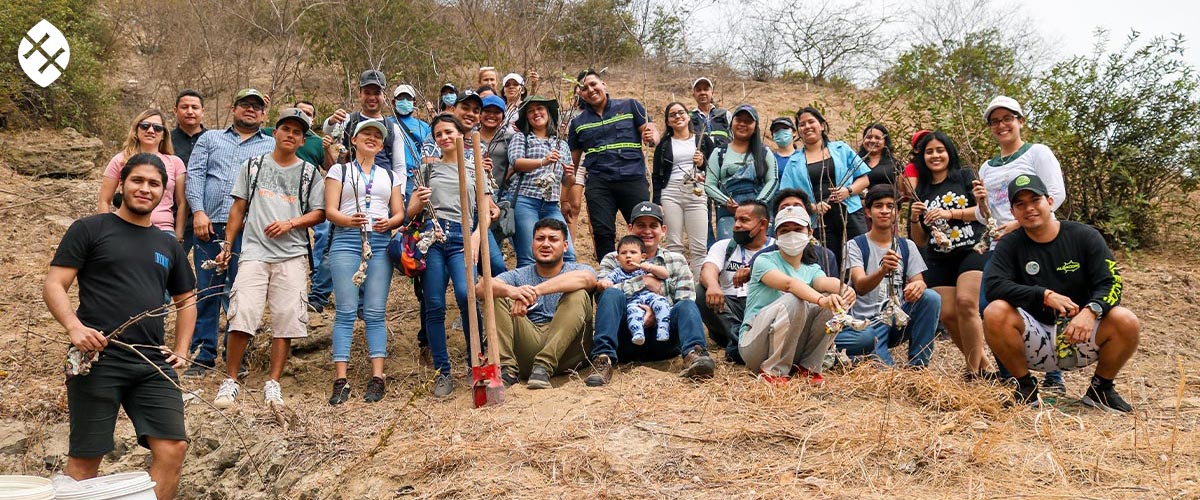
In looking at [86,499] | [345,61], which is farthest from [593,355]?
[345,61]

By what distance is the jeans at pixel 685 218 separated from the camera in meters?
6.67

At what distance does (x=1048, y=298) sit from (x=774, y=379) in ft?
5.14

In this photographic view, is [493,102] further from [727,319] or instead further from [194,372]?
[194,372]

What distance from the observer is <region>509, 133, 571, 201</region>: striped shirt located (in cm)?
647

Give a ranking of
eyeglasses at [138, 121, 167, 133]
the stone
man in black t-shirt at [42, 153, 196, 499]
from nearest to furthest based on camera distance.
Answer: man in black t-shirt at [42, 153, 196, 499] < eyeglasses at [138, 121, 167, 133] < the stone

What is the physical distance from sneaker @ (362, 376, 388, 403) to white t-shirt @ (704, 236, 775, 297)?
2362 mm

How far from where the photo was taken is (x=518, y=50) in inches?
419

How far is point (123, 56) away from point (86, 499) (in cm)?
1196

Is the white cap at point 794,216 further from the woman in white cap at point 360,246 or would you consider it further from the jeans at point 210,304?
the jeans at point 210,304

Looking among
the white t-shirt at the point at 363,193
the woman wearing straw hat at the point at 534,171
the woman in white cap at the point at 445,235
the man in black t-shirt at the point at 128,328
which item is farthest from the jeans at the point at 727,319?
the man in black t-shirt at the point at 128,328

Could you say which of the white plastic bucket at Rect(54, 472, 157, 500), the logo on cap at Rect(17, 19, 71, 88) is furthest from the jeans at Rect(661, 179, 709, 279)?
the logo on cap at Rect(17, 19, 71, 88)

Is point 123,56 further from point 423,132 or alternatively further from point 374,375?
point 374,375

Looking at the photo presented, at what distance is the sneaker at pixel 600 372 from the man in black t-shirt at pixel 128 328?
2261 mm

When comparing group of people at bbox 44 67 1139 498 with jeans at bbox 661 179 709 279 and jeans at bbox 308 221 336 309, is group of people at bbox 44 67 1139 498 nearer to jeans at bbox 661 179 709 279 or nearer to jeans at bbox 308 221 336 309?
jeans at bbox 661 179 709 279
